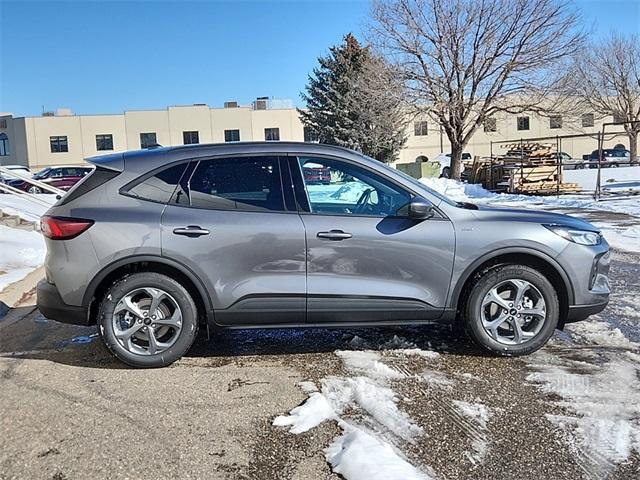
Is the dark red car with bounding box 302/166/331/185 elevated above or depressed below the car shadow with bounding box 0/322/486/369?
above

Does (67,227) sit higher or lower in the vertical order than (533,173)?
lower

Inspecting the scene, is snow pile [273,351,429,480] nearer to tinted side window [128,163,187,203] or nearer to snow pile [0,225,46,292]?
tinted side window [128,163,187,203]

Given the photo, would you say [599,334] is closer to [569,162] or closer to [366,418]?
[366,418]

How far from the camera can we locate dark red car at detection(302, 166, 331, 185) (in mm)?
4672

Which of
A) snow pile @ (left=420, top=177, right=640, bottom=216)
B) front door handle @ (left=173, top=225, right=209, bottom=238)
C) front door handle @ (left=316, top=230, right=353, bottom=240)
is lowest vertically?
snow pile @ (left=420, top=177, right=640, bottom=216)

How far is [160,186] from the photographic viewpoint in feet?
15.0

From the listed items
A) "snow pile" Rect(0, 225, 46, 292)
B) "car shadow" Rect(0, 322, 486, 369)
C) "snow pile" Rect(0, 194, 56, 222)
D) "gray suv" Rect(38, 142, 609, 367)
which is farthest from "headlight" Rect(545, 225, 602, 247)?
"snow pile" Rect(0, 194, 56, 222)

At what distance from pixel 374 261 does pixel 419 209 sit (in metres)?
0.52

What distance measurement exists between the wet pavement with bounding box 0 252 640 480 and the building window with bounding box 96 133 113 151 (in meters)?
57.3

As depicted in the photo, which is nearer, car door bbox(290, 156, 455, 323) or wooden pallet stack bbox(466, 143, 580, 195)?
car door bbox(290, 156, 455, 323)

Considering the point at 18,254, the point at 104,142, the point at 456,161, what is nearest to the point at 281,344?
the point at 18,254

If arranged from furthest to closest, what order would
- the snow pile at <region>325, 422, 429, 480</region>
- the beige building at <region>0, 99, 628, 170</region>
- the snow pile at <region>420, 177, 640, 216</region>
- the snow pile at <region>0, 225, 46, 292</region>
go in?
the beige building at <region>0, 99, 628, 170</region>
the snow pile at <region>420, 177, 640, 216</region>
the snow pile at <region>0, 225, 46, 292</region>
the snow pile at <region>325, 422, 429, 480</region>

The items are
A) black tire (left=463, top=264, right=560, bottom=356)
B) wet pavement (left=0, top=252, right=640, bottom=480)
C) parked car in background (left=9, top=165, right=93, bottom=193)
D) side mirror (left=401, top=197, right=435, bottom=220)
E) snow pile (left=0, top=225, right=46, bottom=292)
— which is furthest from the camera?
parked car in background (left=9, top=165, right=93, bottom=193)

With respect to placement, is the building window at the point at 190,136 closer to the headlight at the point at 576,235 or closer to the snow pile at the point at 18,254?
the snow pile at the point at 18,254
